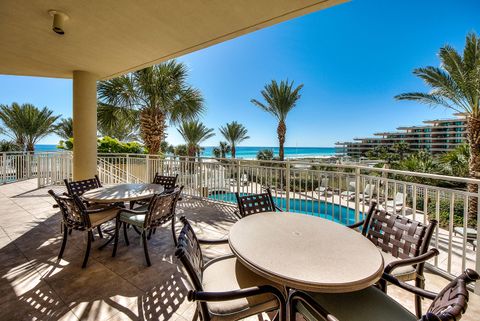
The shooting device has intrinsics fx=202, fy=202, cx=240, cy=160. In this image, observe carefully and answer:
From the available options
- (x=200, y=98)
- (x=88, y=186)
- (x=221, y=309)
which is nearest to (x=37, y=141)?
(x=200, y=98)

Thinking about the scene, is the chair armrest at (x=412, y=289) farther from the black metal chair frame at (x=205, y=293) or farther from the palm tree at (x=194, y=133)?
the palm tree at (x=194, y=133)

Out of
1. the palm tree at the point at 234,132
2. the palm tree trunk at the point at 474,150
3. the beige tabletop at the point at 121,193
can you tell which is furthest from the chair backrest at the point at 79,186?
the palm tree at the point at 234,132

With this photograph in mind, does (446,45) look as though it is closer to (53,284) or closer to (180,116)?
(180,116)

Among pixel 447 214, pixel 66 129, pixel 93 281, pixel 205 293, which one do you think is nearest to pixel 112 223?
pixel 93 281

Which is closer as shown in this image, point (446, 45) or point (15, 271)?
point (15, 271)

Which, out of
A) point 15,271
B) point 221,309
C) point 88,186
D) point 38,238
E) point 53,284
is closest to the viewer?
point 221,309

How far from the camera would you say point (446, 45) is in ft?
21.6

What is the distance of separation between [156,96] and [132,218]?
17.1 ft

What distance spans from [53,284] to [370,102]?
128ft

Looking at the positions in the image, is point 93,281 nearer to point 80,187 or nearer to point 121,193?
point 121,193

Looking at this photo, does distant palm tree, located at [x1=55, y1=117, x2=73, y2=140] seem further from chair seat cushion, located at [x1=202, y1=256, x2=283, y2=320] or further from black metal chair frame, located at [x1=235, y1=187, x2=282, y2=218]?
chair seat cushion, located at [x1=202, y1=256, x2=283, y2=320]

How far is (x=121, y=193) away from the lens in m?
2.81

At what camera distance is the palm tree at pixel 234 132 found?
19.7 m

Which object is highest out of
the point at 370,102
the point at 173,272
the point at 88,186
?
the point at 370,102
